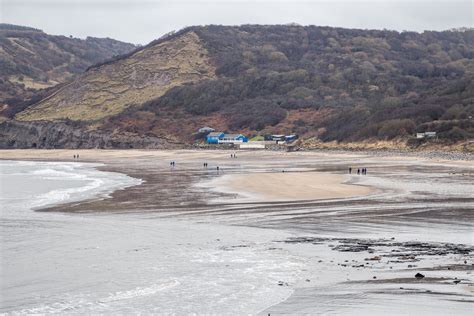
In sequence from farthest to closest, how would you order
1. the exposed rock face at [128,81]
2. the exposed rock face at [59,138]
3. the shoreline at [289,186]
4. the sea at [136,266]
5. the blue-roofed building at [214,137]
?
the exposed rock face at [128,81] → the exposed rock face at [59,138] → the blue-roofed building at [214,137] → the shoreline at [289,186] → the sea at [136,266]

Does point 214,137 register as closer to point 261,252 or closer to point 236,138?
point 236,138

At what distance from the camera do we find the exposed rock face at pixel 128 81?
128625 mm

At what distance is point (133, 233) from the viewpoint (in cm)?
2077

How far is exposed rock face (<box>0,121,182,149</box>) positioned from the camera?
104 meters

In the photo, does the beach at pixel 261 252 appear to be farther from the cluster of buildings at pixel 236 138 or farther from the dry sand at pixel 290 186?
the cluster of buildings at pixel 236 138

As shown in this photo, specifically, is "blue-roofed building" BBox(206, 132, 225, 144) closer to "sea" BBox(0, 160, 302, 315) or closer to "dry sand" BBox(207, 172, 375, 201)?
"dry sand" BBox(207, 172, 375, 201)

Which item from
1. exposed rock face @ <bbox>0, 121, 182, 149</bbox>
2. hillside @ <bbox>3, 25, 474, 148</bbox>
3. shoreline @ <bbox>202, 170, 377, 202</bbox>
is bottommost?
shoreline @ <bbox>202, 170, 377, 202</bbox>

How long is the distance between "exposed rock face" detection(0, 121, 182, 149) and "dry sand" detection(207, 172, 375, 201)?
58677mm

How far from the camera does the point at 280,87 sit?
124m

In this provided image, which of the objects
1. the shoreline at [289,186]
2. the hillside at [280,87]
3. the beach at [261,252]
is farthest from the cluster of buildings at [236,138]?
the beach at [261,252]

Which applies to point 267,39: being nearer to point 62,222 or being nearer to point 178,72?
point 178,72

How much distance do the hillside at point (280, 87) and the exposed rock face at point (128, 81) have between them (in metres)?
0.23

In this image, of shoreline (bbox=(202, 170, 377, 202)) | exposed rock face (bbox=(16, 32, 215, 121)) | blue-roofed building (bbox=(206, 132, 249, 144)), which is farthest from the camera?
exposed rock face (bbox=(16, 32, 215, 121))

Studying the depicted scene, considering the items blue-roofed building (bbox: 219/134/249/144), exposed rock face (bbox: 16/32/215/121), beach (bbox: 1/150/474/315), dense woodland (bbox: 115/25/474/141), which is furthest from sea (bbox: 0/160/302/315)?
exposed rock face (bbox: 16/32/215/121)
